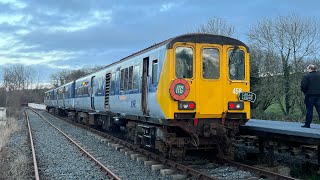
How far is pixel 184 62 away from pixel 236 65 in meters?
1.48

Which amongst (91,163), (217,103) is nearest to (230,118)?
(217,103)

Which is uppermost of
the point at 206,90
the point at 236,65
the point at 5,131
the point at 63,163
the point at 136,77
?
the point at 236,65

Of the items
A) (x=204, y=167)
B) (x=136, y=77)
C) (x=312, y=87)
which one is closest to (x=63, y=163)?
(x=136, y=77)

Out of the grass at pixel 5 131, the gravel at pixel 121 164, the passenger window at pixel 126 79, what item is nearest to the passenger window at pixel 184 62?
the gravel at pixel 121 164

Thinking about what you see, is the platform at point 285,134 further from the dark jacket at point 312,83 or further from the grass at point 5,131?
the grass at point 5,131

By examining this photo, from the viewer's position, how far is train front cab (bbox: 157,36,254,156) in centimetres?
889

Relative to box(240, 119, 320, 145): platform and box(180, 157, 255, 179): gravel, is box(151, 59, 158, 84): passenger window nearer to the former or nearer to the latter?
box(180, 157, 255, 179): gravel

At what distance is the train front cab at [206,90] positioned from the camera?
8891mm

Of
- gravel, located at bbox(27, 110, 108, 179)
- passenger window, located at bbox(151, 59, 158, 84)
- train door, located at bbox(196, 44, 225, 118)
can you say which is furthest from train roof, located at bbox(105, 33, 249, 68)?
gravel, located at bbox(27, 110, 108, 179)

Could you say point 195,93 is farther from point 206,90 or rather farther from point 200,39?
point 200,39

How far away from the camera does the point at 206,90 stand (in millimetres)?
9227

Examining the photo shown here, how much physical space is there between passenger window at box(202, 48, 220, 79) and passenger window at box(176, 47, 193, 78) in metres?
0.36

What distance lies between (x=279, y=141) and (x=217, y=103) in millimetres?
1762

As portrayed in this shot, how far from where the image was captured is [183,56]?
916 centimetres
